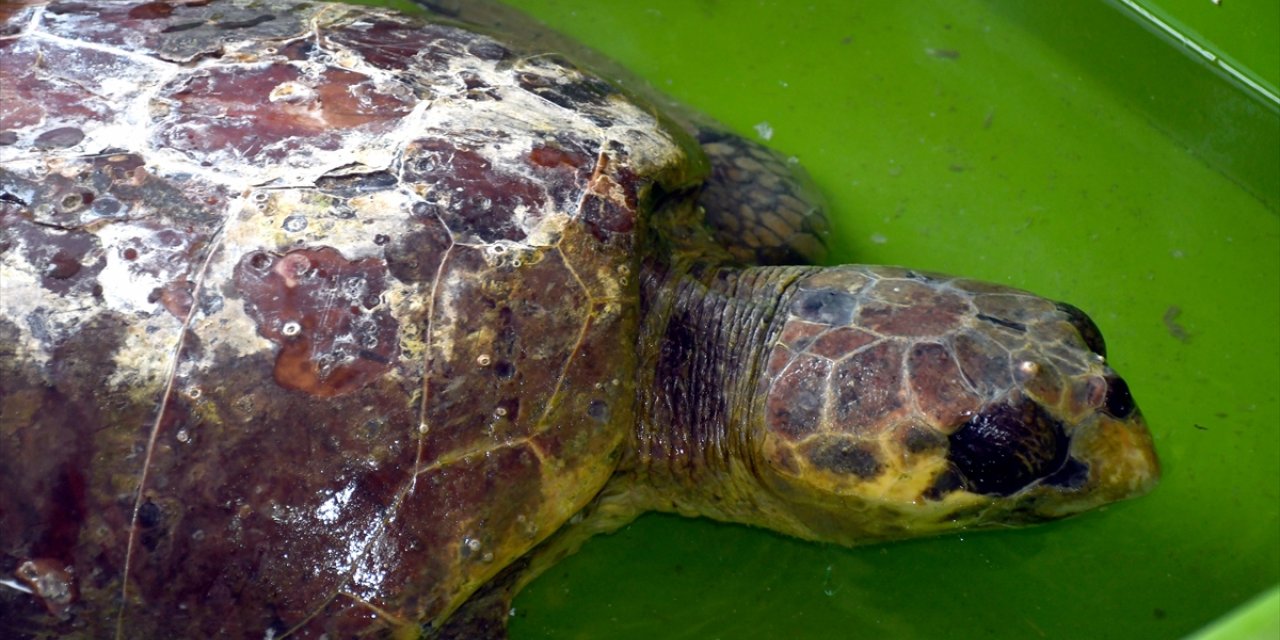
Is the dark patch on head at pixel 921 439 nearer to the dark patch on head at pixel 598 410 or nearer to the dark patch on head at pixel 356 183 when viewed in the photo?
the dark patch on head at pixel 598 410

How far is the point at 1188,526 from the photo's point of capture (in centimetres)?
278

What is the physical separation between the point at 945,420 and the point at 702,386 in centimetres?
60

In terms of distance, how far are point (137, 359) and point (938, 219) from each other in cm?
247

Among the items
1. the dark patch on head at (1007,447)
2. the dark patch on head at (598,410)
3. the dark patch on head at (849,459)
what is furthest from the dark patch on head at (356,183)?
the dark patch on head at (1007,447)

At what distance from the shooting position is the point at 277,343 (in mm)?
1829

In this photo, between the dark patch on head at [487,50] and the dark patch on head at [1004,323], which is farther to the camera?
the dark patch on head at [487,50]

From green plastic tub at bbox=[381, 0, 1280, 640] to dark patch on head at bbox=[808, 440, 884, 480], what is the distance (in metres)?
0.68

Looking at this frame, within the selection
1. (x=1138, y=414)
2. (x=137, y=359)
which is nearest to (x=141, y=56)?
(x=137, y=359)

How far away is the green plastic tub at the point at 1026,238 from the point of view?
8.71 ft

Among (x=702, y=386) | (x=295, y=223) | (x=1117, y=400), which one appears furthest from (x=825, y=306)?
(x=295, y=223)

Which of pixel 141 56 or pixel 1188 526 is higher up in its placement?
pixel 141 56

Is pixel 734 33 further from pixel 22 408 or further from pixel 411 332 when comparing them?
Answer: pixel 22 408

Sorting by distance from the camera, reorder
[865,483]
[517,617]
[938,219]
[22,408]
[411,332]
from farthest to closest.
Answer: [938,219] < [517,617] < [865,483] < [411,332] < [22,408]

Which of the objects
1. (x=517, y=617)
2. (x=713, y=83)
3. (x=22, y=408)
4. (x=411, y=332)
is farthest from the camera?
(x=713, y=83)
